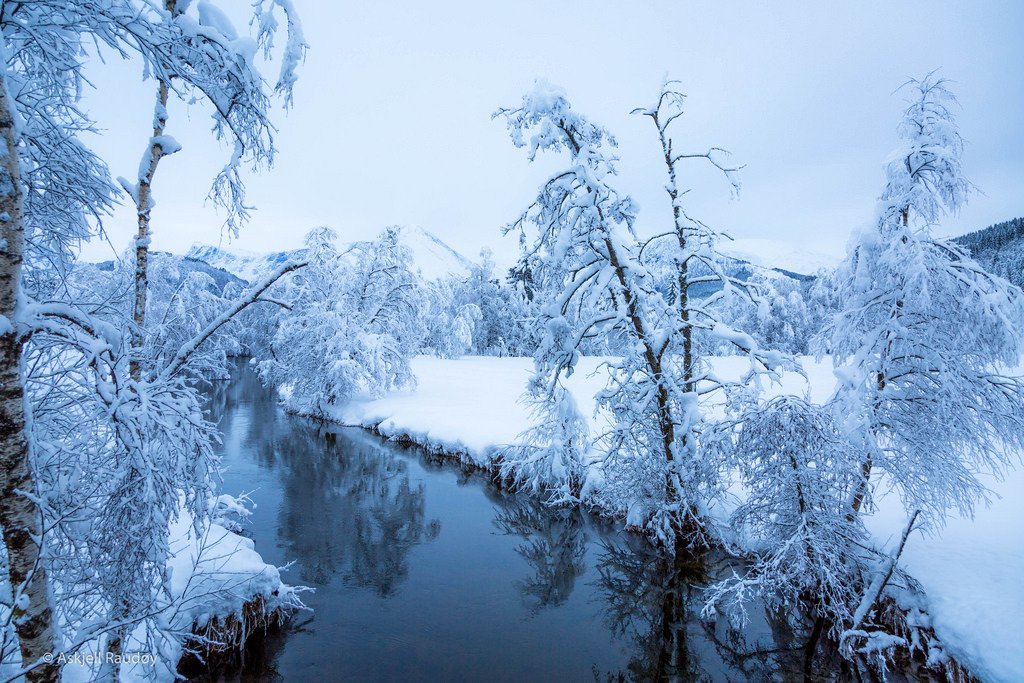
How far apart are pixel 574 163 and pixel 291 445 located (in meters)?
16.3

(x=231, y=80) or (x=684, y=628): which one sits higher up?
(x=231, y=80)

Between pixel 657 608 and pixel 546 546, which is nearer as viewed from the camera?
pixel 657 608

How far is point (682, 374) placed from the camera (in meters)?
9.92

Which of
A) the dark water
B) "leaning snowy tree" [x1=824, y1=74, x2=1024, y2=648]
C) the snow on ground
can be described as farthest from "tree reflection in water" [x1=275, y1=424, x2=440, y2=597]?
"leaning snowy tree" [x1=824, y1=74, x2=1024, y2=648]

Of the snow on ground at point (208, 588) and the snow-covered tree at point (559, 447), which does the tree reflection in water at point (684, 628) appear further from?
the snow on ground at point (208, 588)

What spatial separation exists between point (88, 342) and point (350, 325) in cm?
2207

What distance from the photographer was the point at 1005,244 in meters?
42.1

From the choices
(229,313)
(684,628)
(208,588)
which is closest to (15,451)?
(229,313)

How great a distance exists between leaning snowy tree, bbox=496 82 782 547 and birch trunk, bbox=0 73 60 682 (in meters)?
7.07

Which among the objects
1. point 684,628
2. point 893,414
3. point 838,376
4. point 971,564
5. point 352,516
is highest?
point 838,376

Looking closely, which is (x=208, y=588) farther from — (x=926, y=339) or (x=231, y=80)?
(x=926, y=339)

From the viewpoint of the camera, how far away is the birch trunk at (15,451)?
254 cm

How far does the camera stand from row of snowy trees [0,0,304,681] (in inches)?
103

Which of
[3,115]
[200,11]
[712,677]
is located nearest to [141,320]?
[3,115]
